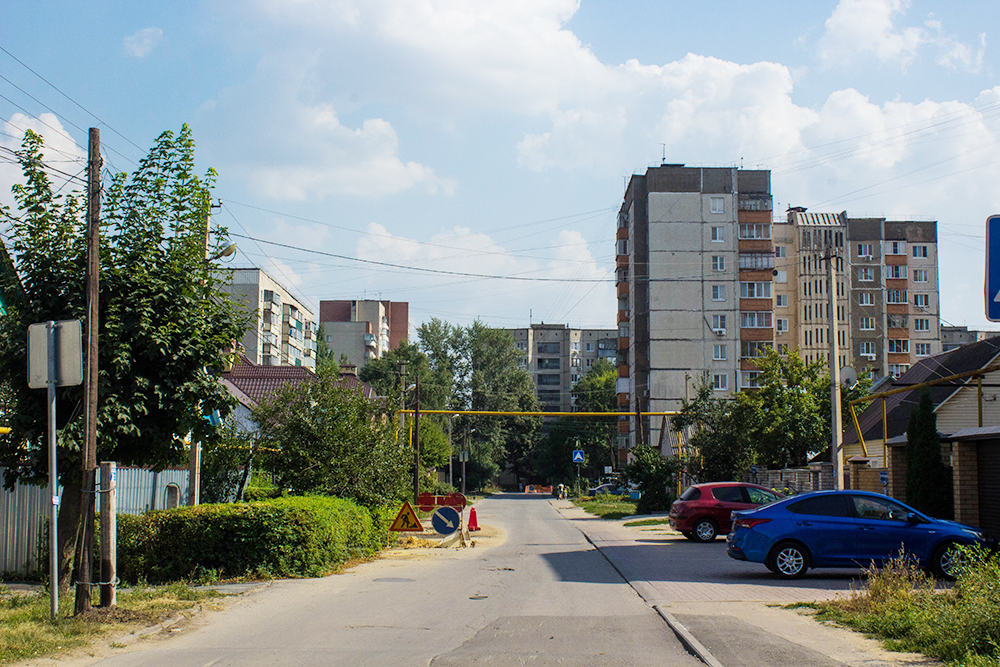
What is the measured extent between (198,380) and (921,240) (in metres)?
90.4

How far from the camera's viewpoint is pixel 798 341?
3223 inches

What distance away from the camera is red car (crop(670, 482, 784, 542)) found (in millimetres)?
23500

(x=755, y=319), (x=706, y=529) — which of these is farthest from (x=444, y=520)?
(x=755, y=319)

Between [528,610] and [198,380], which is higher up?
[198,380]

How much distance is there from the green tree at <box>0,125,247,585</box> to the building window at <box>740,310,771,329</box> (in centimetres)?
6077

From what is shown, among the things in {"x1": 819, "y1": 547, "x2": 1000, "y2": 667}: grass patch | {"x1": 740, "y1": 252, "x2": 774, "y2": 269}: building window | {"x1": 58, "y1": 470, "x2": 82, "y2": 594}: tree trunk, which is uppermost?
{"x1": 740, "y1": 252, "x2": 774, "y2": 269}: building window

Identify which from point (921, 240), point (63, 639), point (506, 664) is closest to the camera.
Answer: point (506, 664)

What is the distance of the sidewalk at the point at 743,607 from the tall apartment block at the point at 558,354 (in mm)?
116755

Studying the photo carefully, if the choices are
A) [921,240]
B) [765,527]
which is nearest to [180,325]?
[765,527]

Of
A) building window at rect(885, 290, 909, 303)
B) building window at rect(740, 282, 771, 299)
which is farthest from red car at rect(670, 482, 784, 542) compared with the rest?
building window at rect(885, 290, 909, 303)

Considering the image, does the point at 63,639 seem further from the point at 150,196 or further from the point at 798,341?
the point at 798,341

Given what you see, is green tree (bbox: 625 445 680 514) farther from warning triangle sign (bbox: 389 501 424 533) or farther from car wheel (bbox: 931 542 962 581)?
car wheel (bbox: 931 542 962 581)

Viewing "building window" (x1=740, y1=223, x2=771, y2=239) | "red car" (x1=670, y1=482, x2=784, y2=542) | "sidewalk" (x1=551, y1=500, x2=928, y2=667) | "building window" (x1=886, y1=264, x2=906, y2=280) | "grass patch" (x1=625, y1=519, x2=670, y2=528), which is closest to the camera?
"sidewalk" (x1=551, y1=500, x2=928, y2=667)

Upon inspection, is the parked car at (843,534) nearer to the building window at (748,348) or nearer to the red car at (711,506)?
the red car at (711,506)
